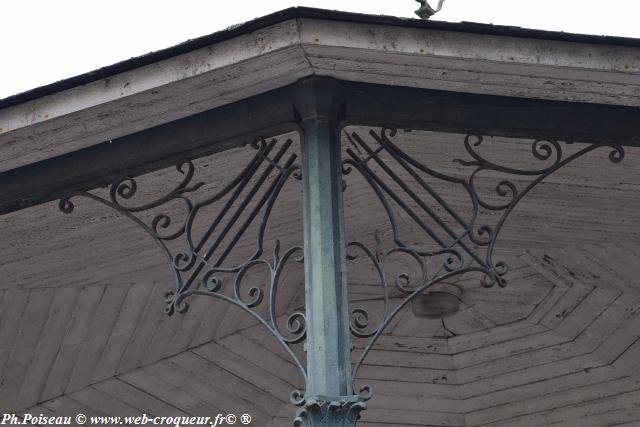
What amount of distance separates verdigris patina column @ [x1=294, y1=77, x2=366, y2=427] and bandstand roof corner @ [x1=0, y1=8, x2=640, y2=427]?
0.12m

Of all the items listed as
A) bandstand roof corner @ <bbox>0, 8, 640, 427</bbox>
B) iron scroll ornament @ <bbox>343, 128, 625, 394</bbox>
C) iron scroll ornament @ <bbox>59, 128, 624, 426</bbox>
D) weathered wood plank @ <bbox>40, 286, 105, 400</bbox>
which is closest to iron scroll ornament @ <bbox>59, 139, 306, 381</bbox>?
iron scroll ornament @ <bbox>59, 128, 624, 426</bbox>

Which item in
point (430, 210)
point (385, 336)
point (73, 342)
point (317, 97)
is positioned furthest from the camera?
point (385, 336)

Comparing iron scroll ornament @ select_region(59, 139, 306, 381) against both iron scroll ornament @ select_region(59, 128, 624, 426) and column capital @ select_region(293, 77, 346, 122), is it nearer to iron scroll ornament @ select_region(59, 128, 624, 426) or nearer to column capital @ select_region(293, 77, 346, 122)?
iron scroll ornament @ select_region(59, 128, 624, 426)

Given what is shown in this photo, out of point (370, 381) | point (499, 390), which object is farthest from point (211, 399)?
point (499, 390)

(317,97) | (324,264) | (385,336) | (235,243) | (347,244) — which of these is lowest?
(324,264)

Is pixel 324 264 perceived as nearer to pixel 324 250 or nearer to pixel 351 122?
pixel 324 250

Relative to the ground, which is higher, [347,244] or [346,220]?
[346,220]

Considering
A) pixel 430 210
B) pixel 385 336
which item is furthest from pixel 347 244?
pixel 385 336

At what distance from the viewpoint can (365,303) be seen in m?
10.9

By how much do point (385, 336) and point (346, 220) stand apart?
187 cm

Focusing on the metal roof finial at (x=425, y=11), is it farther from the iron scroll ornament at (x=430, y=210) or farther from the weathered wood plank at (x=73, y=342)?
the weathered wood plank at (x=73, y=342)

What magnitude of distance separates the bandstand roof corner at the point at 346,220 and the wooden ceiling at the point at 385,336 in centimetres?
1

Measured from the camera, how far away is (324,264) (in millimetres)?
7215

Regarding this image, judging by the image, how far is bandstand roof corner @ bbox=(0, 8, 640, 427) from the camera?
7277mm
